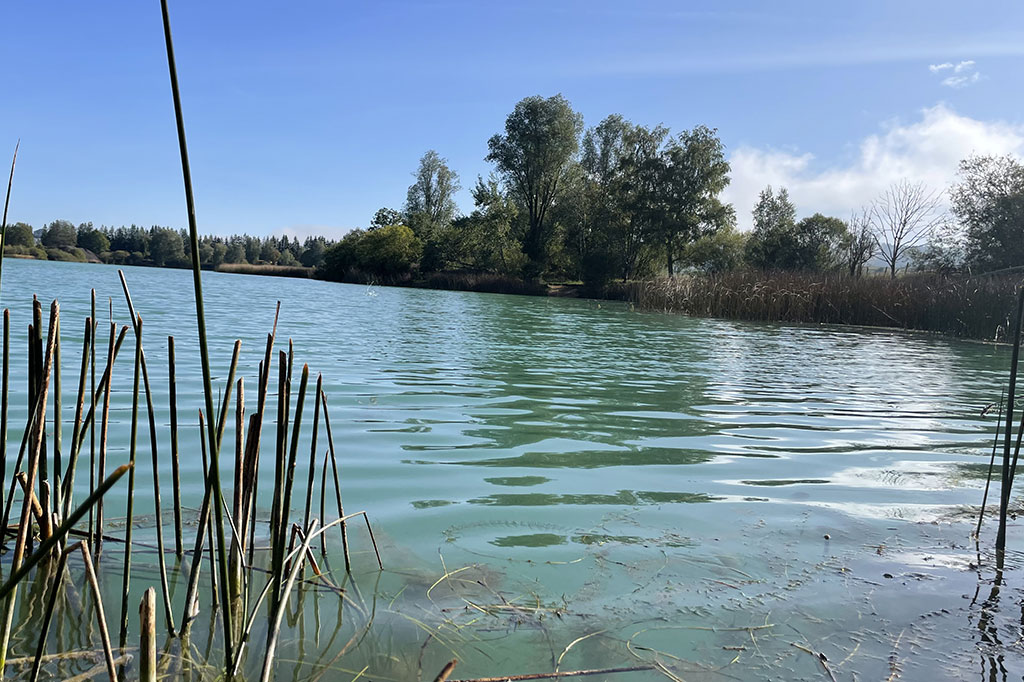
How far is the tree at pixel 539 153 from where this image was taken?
51438 mm

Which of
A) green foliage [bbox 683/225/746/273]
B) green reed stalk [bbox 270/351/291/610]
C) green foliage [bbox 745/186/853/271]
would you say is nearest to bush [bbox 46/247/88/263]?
green foliage [bbox 683/225/746/273]

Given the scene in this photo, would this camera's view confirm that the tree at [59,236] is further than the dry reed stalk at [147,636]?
Yes

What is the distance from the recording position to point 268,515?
3.32m

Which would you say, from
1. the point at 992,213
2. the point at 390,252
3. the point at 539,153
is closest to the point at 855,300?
the point at 992,213

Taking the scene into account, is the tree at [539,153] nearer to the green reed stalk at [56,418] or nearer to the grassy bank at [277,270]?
the grassy bank at [277,270]

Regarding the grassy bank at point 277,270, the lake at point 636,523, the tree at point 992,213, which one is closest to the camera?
the lake at point 636,523

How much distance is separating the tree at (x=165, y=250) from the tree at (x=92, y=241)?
16.0 ft

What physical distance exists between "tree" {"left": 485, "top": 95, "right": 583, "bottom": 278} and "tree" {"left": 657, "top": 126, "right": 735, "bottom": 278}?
9.15 m

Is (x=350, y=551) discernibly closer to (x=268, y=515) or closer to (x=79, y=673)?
(x=268, y=515)

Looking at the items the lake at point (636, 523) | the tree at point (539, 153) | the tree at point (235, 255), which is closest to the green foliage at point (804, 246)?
the tree at point (539, 153)

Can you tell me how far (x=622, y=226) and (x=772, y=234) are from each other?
935 centimetres

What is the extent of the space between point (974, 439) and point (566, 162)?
48333mm

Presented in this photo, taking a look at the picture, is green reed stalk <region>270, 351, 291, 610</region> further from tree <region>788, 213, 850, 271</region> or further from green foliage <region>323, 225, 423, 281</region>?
green foliage <region>323, 225, 423, 281</region>

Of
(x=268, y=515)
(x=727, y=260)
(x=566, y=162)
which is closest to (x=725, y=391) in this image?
(x=268, y=515)
